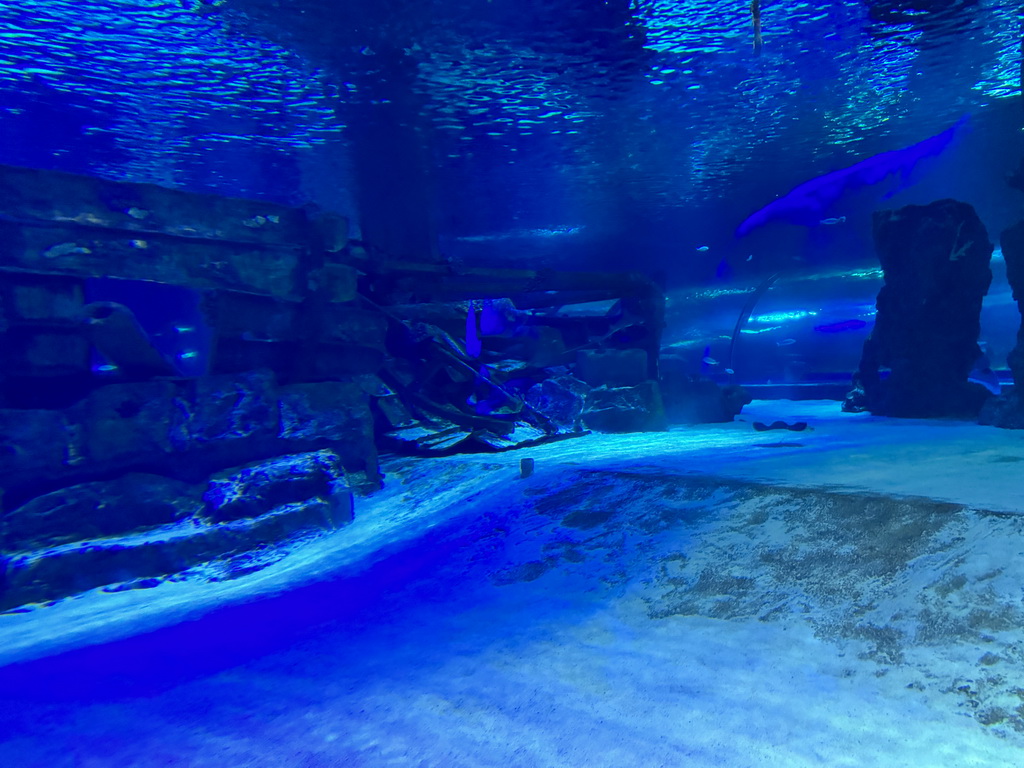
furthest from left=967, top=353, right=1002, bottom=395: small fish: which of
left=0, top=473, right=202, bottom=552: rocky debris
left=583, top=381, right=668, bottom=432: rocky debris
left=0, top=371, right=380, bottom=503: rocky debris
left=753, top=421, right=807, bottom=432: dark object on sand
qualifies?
left=0, top=473, right=202, bottom=552: rocky debris

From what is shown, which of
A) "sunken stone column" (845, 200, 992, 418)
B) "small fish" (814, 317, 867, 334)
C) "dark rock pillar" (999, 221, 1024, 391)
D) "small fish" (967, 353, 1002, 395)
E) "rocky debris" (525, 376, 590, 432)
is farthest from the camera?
"small fish" (814, 317, 867, 334)

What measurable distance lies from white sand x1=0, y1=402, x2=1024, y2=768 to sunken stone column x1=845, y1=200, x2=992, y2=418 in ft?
22.0

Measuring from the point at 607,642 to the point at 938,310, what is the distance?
11.8m

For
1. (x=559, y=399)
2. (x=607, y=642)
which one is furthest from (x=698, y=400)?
(x=607, y=642)

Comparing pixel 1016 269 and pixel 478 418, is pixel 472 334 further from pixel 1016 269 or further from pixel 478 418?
pixel 1016 269

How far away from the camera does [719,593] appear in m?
3.70

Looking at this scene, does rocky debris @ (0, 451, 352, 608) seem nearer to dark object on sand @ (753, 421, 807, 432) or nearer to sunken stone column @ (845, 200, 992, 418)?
dark object on sand @ (753, 421, 807, 432)

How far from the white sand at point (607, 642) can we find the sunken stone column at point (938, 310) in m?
6.70

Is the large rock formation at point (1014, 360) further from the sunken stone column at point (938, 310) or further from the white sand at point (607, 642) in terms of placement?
the white sand at point (607, 642)

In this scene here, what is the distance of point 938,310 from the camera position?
11.4 m

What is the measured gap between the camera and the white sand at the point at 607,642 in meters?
2.49

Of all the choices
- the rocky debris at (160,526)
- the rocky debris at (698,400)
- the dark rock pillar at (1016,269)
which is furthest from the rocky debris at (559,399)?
the dark rock pillar at (1016,269)

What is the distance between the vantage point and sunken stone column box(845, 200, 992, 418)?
437 inches

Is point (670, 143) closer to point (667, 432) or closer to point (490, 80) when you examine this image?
point (490, 80)
